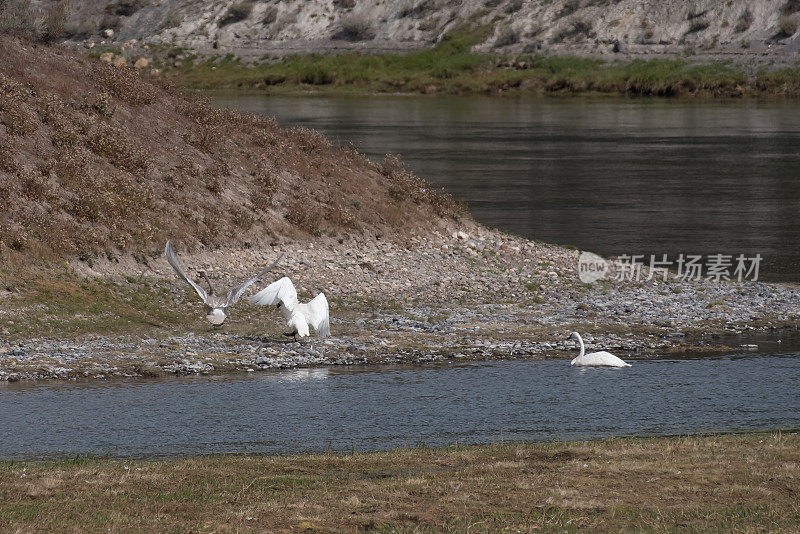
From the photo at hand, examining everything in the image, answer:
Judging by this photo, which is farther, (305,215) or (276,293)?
(305,215)

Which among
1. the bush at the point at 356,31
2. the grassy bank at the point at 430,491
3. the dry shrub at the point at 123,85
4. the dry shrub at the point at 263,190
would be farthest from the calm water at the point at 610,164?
the bush at the point at 356,31

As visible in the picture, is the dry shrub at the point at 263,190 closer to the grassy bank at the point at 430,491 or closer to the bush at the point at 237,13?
the grassy bank at the point at 430,491

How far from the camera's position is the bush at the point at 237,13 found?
140 metres

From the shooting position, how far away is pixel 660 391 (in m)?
19.2

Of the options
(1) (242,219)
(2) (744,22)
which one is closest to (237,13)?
(2) (744,22)

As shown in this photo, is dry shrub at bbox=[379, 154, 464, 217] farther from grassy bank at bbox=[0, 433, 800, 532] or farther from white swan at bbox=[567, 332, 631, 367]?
grassy bank at bbox=[0, 433, 800, 532]

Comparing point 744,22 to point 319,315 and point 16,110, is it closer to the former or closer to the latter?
point 16,110

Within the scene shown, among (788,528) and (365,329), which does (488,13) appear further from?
(788,528)

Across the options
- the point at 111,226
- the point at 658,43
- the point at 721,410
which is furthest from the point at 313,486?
the point at 658,43

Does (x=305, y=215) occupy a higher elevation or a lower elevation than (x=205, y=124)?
lower

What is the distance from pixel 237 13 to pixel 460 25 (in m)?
30.7

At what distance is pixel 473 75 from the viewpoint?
369 feet

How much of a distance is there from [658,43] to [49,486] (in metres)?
110

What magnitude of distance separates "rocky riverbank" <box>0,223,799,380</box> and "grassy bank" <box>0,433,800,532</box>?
7.31m
